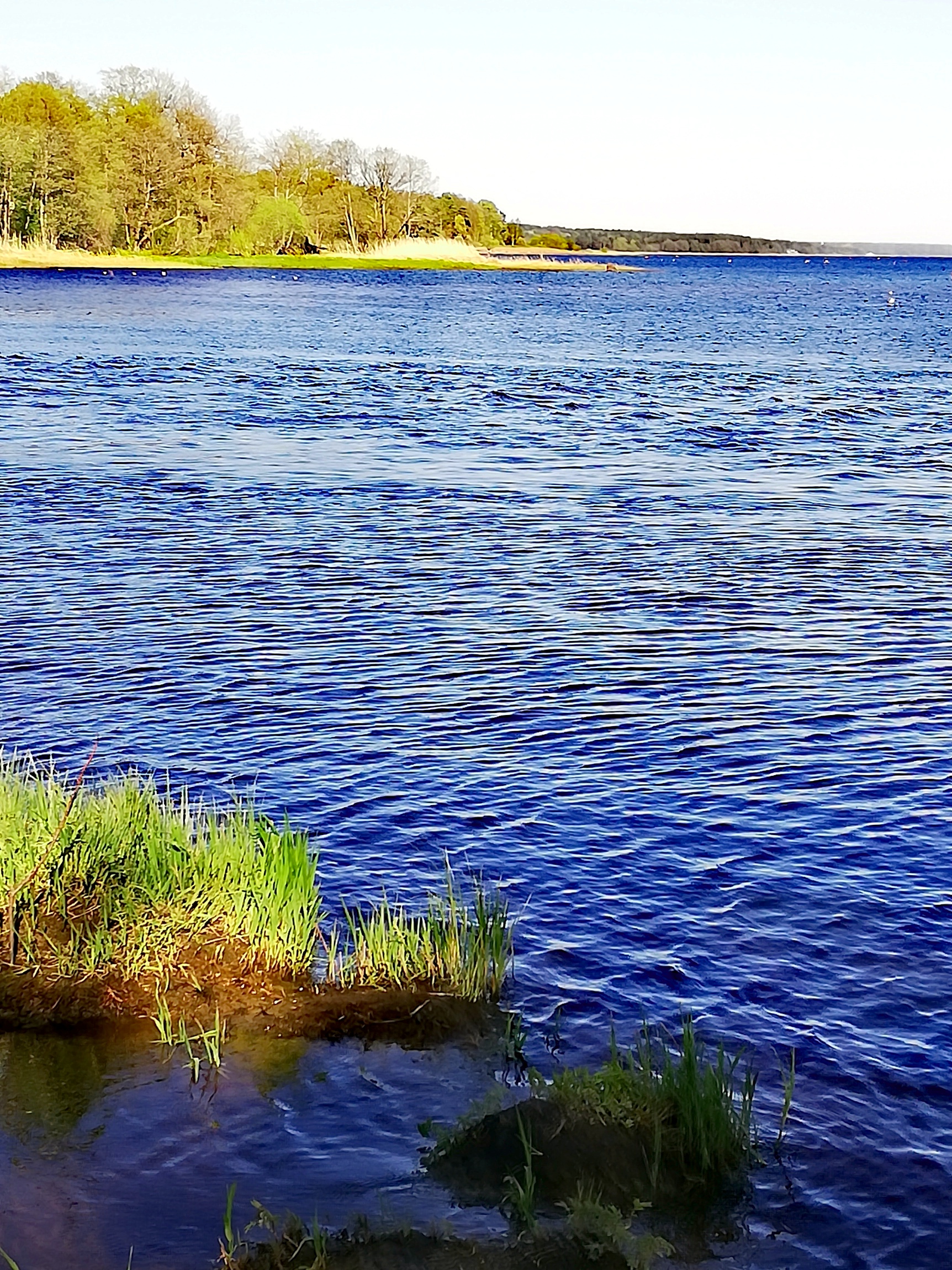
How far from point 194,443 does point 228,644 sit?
19470 millimetres

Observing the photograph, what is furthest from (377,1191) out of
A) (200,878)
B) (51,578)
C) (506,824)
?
(51,578)

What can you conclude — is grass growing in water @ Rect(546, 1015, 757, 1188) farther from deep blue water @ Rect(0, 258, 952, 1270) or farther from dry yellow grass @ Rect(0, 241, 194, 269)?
dry yellow grass @ Rect(0, 241, 194, 269)

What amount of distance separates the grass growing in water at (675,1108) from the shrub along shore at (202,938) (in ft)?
4.76

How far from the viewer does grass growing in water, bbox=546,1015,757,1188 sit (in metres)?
6.94

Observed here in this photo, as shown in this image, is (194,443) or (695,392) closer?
(194,443)

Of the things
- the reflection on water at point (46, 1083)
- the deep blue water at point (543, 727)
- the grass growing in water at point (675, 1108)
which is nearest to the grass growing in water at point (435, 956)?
the deep blue water at point (543, 727)

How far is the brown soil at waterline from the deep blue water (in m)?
0.27

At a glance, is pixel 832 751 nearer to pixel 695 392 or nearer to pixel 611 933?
pixel 611 933

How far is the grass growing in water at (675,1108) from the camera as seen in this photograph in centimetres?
694

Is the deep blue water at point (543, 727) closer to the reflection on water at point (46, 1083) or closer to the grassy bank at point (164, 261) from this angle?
the reflection on water at point (46, 1083)

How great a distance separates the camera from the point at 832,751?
13875 millimetres

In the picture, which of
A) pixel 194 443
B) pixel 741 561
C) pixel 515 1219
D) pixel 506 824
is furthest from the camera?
pixel 194 443

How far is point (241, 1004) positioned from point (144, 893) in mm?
1038

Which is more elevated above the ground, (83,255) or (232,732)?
(83,255)
